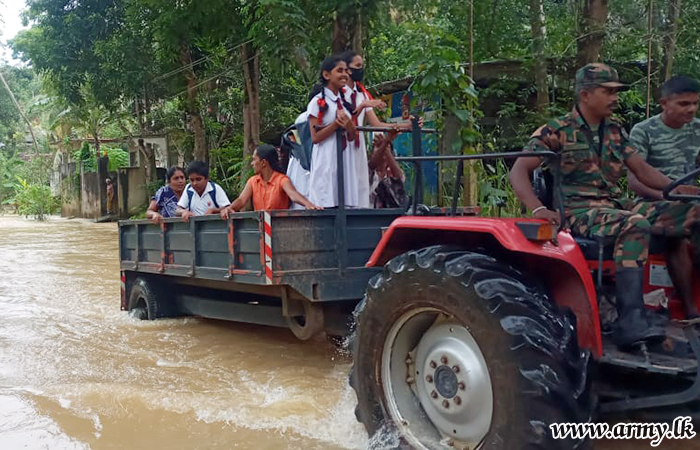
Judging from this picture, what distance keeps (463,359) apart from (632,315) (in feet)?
2.34

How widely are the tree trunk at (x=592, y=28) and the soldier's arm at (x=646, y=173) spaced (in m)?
6.69

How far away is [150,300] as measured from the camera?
715 centimetres

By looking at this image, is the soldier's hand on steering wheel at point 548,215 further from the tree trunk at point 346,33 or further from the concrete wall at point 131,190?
the concrete wall at point 131,190

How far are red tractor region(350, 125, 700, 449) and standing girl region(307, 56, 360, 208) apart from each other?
1.79 meters

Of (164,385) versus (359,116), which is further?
(359,116)

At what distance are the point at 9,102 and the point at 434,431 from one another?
4477cm

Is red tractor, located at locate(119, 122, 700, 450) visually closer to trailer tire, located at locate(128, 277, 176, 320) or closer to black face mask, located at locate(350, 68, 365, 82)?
black face mask, located at locate(350, 68, 365, 82)

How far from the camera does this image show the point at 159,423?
4219mm

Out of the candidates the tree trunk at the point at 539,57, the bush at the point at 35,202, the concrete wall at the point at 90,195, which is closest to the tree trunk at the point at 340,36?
the tree trunk at the point at 539,57

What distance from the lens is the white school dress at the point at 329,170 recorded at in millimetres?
5188

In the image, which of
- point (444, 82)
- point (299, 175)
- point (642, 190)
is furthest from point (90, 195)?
point (642, 190)

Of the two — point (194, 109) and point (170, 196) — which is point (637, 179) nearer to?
point (170, 196)

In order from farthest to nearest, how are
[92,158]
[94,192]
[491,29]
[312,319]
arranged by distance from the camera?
[92,158] → [94,192] → [491,29] → [312,319]

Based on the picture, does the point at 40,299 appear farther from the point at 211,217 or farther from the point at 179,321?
the point at 211,217
